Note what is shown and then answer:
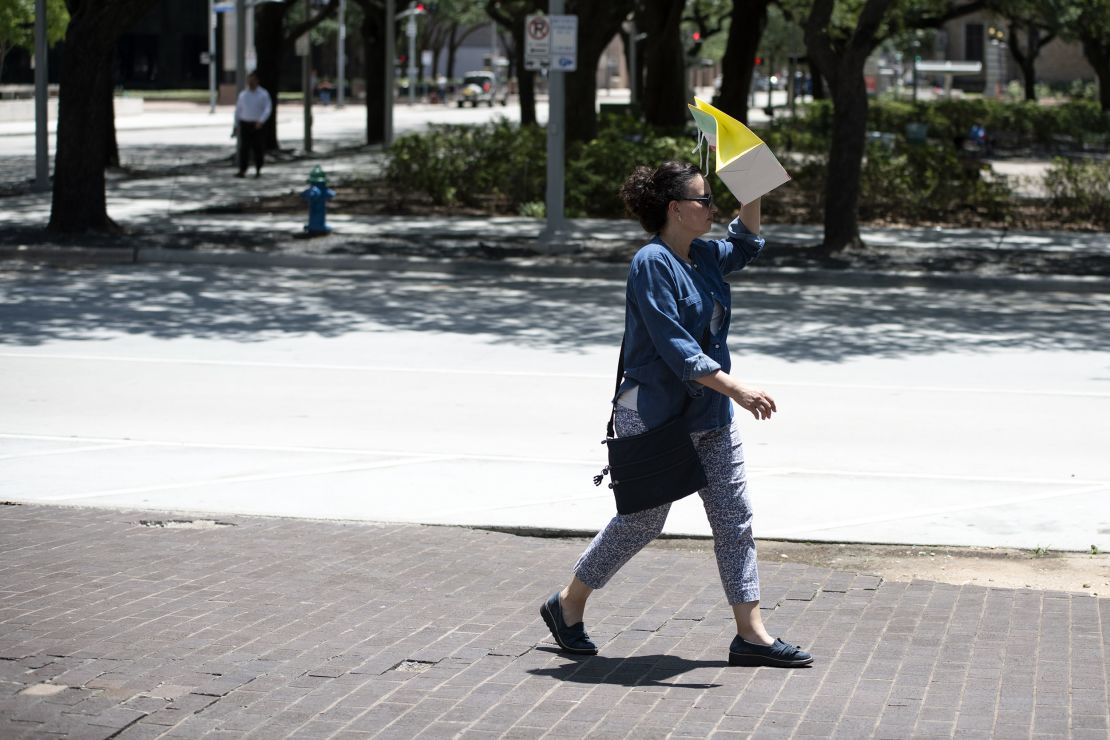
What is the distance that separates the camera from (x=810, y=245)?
19.9 meters

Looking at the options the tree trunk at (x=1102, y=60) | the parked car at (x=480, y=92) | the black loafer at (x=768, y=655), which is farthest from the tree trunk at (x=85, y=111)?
the parked car at (x=480, y=92)

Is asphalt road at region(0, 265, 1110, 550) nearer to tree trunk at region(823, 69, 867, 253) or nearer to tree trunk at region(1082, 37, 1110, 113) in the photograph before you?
tree trunk at region(823, 69, 867, 253)

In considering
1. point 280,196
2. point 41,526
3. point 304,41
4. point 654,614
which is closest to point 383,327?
point 41,526

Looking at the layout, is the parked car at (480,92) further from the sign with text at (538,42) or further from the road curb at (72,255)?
the road curb at (72,255)

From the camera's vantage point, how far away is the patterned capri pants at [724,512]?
528cm

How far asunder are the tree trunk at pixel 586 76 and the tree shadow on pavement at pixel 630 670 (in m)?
21.2

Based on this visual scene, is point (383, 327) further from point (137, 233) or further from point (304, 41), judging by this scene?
point (304, 41)

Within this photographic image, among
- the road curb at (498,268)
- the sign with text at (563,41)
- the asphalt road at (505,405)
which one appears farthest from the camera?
the sign with text at (563,41)

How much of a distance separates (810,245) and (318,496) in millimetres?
12767

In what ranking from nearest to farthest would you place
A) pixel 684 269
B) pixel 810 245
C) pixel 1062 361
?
pixel 684 269, pixel 1062 361, pixel 810 245

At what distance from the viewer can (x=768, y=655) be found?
5.30 m

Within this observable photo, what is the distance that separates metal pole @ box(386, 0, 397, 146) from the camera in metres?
36.3

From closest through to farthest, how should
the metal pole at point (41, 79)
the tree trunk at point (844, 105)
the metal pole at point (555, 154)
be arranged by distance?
Result: 1. the tree trunk at point (844, 105)
2. the metal pole at point (555, 154)
3. the metal pole at point (41, 79)

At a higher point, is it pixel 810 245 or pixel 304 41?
pixel 304 41
